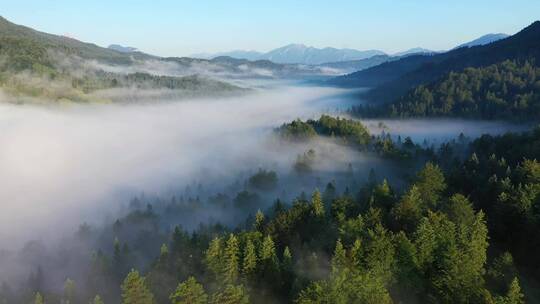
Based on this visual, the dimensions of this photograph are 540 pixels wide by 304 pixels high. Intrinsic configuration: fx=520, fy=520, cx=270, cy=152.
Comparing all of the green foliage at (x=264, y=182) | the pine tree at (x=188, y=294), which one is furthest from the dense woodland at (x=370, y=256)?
the green foliage at (x=264, y=182)

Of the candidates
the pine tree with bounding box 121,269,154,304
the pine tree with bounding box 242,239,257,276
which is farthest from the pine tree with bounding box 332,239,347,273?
the pine tree with bounding box 121,269,154,304

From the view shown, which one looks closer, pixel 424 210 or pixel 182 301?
pixel 182 301

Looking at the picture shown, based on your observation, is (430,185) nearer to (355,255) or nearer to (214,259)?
(355,255)

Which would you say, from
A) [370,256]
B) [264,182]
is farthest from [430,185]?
[264,182]

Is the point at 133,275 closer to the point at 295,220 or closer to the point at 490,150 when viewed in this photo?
the point at 295,220

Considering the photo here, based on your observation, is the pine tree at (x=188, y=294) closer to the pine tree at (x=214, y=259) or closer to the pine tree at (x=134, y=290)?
the pine tree at (x=134, y=290)

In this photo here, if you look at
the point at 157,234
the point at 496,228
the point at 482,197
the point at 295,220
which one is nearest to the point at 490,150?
the point at 482,197

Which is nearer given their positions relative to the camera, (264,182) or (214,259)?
(214,259)

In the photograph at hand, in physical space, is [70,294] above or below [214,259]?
below
